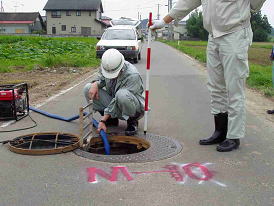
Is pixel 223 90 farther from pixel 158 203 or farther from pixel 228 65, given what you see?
pixel 158 203

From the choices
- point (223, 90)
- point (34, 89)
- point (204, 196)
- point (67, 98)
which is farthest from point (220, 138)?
point (34, 89)

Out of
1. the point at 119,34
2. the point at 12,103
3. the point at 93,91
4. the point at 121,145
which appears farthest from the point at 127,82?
the point at 119,34

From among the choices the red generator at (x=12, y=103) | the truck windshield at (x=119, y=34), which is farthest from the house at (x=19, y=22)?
the red generator at (x=12, y=103)

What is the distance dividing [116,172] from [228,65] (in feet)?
5.76

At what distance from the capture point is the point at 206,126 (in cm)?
573

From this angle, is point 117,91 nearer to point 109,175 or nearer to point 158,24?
point 158,24

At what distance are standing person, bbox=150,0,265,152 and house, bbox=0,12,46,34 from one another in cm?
7675

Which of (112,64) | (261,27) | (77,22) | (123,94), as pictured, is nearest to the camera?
(112,64)

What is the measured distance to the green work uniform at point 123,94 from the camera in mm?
4754

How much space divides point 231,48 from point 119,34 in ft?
46.8

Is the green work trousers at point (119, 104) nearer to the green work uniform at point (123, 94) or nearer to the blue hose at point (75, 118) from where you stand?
the green work uniform at point (123, 94)

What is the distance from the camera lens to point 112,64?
15.1ft

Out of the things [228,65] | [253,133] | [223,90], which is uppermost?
[228,65]

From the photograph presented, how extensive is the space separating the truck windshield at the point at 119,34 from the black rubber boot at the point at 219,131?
13.6 meters
